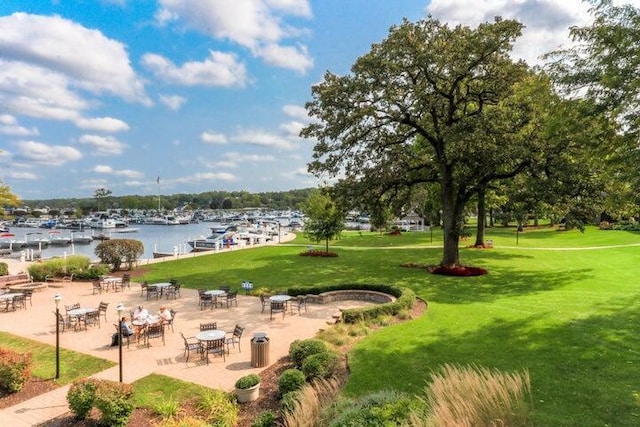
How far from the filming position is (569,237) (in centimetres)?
4459

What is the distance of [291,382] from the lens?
9797 millimetres

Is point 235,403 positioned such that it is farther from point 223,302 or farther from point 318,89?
point 318,89

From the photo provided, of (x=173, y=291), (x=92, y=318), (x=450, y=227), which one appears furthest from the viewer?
(x=450, y=227)

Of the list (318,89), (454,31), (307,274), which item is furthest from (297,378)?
(454,31)

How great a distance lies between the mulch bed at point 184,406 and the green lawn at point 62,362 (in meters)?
0.42

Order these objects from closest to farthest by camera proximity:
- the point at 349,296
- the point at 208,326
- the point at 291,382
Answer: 1. the point at 291,382
2. the point at 208,326
3. the point at 349,296

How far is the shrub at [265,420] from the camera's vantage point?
333 inches

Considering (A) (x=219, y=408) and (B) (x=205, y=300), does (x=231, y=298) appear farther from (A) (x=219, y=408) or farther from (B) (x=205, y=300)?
(A) (x=219, y=408)

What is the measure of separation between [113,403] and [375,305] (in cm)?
1054

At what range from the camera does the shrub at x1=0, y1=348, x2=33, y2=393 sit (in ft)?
34.9

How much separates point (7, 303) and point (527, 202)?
29323mm

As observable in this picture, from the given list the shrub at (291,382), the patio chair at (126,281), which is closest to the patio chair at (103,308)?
the patio chair at (126,281)

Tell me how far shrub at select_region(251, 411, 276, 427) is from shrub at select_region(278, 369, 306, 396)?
1.01 m

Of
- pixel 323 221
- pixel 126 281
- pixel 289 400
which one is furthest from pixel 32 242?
pixel 289 400
